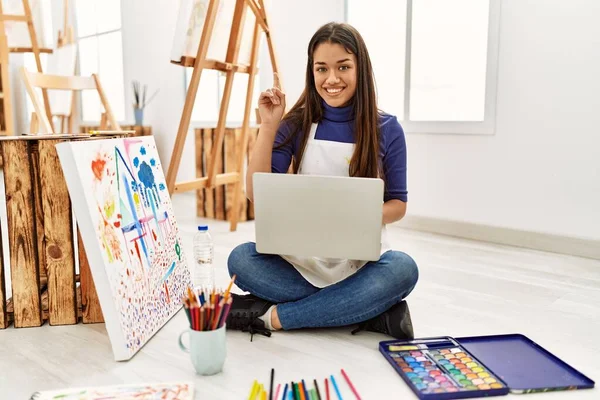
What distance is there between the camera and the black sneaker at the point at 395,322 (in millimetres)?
1363

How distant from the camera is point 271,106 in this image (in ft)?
4.88

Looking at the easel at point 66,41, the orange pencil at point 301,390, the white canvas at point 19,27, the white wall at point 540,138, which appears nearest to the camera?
the orange pencil at point 301,390

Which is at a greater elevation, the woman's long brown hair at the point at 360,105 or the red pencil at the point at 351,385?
the woman's long brown hair at the point at 360,105

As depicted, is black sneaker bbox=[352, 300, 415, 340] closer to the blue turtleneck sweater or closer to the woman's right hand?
the blue turtleneck sweater

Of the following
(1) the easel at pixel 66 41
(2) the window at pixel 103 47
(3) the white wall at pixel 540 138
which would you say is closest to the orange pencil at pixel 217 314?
(3) the white wall at pixel 540 138

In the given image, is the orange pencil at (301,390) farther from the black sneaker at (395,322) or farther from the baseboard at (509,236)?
the baseboard at (509,236)

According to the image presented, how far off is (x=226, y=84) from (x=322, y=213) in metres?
1.48

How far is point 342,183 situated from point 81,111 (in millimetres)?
4880

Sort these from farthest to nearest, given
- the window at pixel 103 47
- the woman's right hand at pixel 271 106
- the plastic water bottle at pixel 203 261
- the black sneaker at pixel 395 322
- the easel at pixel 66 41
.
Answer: the easel at pixel 66 41 → the window at pixel 103 47 → the plastic water bottle at pixel 203 261 → the woman's right hand at pixel 271 106 → the black sneaker at pixel 395 322

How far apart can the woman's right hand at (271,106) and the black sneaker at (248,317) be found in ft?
1.64

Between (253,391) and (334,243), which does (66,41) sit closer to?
(334,243)

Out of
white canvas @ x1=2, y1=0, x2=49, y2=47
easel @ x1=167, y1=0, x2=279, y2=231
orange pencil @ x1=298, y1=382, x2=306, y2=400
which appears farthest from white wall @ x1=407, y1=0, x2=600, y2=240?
white canvas @ x1=2, y1=0, x2=49, y2=47

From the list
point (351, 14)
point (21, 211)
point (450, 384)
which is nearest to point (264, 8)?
point (351, 14)

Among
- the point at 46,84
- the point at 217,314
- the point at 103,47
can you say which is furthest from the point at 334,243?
the point at 103,47
